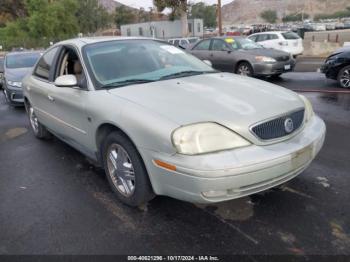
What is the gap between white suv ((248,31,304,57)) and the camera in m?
18.1

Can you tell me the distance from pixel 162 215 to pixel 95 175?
1.31m

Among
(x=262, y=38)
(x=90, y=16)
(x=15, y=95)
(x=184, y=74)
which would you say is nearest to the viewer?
(x=184, y=74)

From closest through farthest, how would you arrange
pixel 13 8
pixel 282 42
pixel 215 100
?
pixel 215 100 → pixel 282 42 → pixel 13 8

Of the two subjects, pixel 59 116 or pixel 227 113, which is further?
pixel 59 116

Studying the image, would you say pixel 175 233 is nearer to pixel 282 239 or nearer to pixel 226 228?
pixel 226 228

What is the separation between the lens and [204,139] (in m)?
2.79

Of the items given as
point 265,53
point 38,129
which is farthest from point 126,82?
point 265,53

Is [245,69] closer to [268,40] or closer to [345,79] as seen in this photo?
[345,79]

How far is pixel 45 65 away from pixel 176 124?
3056 mm

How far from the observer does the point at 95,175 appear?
4281 mm

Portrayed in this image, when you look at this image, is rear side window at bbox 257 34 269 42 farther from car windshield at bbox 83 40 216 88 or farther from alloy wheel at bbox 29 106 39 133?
car windshield at bbox 83 40 216 88

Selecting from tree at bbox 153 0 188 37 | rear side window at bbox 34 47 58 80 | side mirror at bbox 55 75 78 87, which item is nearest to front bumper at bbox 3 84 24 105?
rear side window at bbox 34 47 58 80

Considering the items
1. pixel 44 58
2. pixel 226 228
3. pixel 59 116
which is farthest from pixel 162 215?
pixel 44 58

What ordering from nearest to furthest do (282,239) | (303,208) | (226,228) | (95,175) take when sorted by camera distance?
(282,239)
(226,228)
(303,208)
(95,175)
